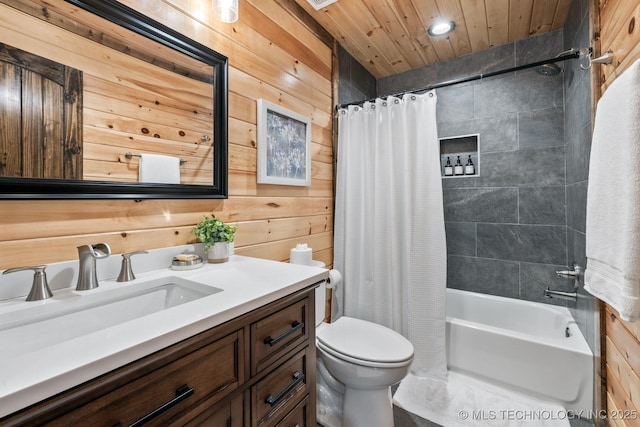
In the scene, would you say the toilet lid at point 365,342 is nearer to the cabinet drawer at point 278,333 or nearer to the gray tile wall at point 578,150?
the cabinet drawer at point 278,333

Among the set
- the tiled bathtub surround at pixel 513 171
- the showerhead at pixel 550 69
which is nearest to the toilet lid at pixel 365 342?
the tiled bathtub surround at pixel 513 171

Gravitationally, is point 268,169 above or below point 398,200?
above

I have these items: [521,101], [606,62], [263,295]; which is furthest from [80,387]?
[521,101]

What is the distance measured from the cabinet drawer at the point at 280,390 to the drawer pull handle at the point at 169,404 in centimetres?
22

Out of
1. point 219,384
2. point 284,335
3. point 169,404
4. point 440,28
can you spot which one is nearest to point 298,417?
point 284,335

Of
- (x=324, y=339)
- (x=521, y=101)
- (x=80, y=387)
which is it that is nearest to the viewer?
(x=80, y=387)

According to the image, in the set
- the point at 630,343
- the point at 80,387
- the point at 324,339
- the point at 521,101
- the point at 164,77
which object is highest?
the point at 521,101

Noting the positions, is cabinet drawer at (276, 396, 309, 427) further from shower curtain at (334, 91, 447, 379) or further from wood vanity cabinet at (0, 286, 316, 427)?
shower curtain at (334, 91, 447, 379)

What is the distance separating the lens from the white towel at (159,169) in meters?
1.08

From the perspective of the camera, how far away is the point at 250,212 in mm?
1542

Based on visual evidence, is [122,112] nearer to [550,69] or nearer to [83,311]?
[83,311]

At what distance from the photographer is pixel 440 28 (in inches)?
82.4

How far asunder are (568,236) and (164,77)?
265 cm

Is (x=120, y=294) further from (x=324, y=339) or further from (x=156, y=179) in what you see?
(x=324, y=339)
